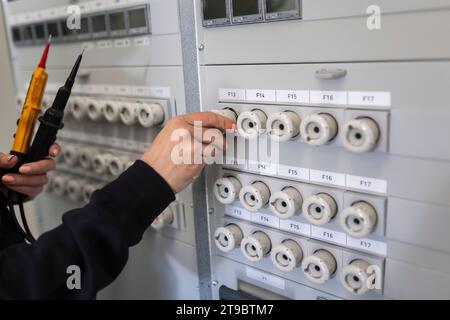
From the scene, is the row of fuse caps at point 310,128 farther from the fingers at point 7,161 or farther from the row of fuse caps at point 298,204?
the fingers at point 7,161

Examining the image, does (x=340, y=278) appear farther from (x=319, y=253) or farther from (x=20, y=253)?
(x=20, y=253)

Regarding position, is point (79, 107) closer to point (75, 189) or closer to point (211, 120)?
point (75, 189)

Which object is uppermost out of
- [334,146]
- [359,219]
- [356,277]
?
[334,146]

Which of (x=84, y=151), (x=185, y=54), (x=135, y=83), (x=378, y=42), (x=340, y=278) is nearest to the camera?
(x=378, y=42)

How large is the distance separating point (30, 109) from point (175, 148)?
0.33m

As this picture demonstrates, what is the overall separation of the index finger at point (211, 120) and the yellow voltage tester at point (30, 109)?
31 centimetres

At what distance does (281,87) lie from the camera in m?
0.68

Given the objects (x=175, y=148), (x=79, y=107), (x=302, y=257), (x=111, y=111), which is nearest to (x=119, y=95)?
(x=111, y=111)

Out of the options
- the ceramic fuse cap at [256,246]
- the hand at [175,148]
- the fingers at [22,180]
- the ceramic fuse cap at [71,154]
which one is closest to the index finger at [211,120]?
the hand at [175,148]

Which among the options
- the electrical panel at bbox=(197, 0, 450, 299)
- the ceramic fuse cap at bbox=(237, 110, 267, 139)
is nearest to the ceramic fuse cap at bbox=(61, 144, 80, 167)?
the electrical panel at bbox=(197, 0, 450, 299)

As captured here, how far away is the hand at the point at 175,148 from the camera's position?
68 cm

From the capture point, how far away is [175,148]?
69cm
